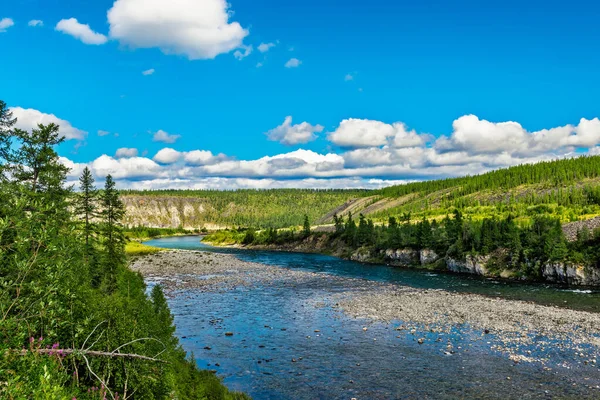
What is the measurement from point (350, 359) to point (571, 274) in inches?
2220

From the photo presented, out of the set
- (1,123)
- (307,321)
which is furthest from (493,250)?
(1,123)

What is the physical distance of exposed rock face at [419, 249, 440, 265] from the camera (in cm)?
10119

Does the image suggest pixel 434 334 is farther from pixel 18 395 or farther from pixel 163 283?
pixel 163 283

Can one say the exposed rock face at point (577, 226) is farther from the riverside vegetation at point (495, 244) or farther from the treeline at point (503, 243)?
the treeline at point (503, 243)

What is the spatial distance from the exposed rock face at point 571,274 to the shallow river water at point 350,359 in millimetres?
13668

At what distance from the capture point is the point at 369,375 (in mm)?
30188

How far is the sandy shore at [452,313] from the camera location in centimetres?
3691

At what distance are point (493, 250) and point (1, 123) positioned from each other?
8827 centimetres

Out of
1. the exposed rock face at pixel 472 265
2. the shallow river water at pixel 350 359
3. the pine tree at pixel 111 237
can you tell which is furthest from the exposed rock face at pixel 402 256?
the pine tree at pixel 111 237

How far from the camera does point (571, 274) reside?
70.2m

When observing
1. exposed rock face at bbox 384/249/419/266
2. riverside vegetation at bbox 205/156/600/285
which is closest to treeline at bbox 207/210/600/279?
riverside vegetation at bbox 205/156/600/285

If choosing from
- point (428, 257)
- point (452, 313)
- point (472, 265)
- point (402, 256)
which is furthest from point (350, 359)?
point (402, 256)

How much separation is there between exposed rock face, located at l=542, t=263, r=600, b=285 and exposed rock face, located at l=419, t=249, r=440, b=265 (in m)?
29.5

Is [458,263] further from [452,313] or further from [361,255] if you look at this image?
[452,313]
